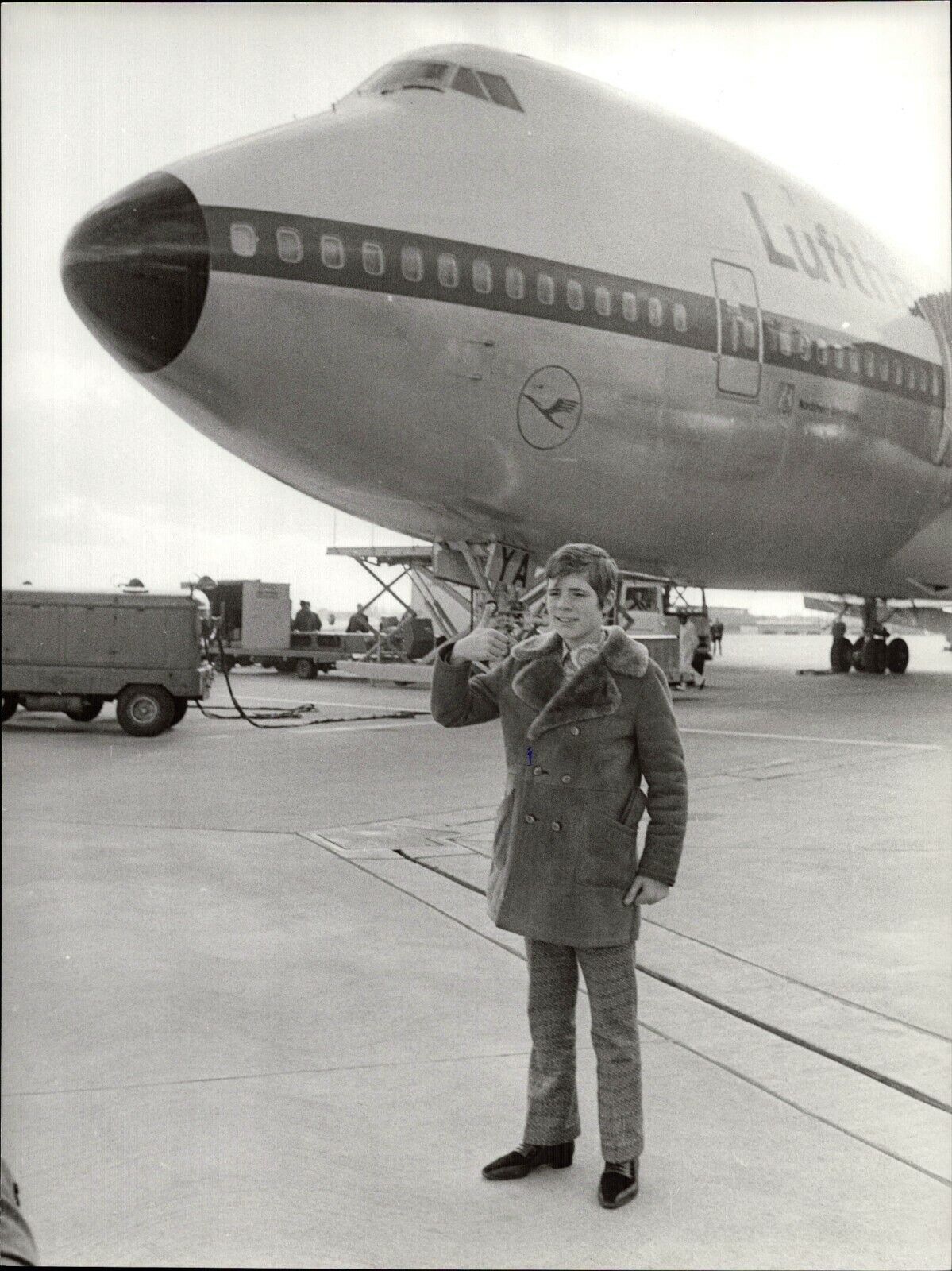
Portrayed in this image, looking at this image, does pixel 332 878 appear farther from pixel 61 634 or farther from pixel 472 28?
pixel 61 634

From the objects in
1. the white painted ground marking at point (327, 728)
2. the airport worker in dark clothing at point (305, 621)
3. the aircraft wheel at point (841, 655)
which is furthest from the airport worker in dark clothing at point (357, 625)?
the aircraft wheel at point (841, 655)

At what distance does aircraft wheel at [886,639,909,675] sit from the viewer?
939cm

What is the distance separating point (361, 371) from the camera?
23.4 ft

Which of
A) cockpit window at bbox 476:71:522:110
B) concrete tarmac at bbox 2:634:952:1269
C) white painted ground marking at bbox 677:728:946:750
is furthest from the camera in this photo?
Result: white painted ground marking at bbox 677:728:946:750

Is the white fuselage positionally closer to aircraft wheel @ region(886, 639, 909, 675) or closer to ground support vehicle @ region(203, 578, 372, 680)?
aircraft wheel @ region(886, 639, 909, 675)

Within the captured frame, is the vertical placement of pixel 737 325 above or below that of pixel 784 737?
above

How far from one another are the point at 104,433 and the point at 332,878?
223cm

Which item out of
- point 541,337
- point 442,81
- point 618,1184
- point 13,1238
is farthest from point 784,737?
point 13,1238

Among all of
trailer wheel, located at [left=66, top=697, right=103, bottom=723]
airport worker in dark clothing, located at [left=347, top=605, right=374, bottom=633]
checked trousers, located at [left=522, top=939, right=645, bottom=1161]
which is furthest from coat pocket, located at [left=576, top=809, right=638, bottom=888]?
airport worker in dark clothing, located at [left=347, top=605, right=374, bottom=633]

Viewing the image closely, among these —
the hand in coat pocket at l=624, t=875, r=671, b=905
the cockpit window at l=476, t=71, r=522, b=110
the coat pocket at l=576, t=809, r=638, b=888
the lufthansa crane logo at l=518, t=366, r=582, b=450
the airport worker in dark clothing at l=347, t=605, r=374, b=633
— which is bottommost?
the hand in coat pocket at l=624, t=875, r=671, b=905

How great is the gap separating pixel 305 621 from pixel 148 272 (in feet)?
30.4

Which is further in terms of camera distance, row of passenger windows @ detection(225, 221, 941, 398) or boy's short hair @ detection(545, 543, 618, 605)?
row of passenger windows @ detection(225, 221, 941, 398)

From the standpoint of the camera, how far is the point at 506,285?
25.0ft

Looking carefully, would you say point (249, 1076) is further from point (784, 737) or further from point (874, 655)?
point (874, 655)
